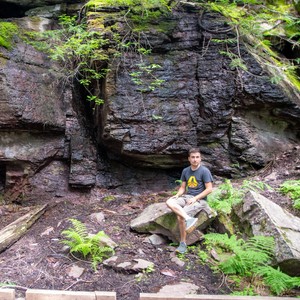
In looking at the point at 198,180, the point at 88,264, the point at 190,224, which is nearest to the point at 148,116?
the point at 198,180

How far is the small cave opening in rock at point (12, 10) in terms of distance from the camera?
9797 mm

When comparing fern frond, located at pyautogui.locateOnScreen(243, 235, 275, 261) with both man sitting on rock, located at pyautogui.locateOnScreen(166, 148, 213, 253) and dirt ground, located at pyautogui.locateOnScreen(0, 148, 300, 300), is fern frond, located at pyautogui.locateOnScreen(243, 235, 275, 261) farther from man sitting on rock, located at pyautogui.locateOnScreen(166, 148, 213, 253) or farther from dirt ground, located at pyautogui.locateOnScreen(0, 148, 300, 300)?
man sitting on rock, located at pyautogui.locateOnScreen(166, 148, 213, 253)

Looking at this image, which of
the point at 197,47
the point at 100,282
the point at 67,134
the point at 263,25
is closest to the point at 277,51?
the point at 263,25

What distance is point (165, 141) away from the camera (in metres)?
7.88

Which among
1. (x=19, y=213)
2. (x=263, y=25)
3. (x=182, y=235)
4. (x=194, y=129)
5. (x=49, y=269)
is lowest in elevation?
(x=19, y=213)

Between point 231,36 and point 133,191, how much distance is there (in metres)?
5.28

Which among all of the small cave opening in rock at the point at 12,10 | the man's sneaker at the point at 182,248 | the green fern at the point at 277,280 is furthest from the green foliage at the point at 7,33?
the green fern at the point at 277,280

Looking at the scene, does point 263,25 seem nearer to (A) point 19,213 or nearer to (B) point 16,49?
(B) point 16,49

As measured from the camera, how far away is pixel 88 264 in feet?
14.8

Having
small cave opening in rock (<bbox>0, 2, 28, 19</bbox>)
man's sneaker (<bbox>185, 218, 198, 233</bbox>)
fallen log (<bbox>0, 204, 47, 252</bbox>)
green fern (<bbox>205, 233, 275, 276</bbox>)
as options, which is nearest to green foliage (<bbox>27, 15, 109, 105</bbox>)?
small cave opening in rock (<bbox>0, 2, 28, 19</bbox>)

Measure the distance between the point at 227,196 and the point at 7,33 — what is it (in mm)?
7415

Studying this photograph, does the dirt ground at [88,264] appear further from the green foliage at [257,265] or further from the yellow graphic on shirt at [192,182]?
the yellow graphic on shirt at [192,182]

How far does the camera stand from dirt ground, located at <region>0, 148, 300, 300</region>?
13.1 feet

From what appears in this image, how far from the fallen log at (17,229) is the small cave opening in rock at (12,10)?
698 cm
